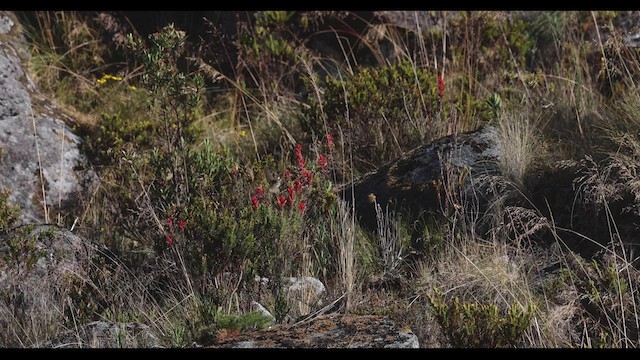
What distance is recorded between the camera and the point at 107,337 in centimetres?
449

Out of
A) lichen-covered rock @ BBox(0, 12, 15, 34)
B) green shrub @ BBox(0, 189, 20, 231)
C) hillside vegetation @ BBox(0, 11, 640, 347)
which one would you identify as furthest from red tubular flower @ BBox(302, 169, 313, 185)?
lichen-covered rock @ BBox(0, 12, 15, 34)

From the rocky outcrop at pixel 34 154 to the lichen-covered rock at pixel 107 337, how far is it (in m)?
2.24

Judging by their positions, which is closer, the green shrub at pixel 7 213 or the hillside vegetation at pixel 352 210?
the hillside vegetation at pixel 352 210

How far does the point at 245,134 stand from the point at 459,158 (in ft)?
7.93

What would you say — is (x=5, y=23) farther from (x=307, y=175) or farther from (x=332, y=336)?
(x=332, y=336)

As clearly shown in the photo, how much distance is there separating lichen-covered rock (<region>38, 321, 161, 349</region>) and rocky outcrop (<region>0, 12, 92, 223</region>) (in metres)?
2.24

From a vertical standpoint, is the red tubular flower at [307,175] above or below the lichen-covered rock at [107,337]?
above

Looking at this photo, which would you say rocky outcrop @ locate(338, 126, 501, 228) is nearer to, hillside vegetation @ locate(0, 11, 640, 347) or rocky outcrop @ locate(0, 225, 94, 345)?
hillside vegetation @ locate(0, 11, 640, 347)

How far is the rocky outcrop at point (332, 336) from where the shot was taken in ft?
13.8

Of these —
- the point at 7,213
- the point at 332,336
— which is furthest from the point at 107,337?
the point at 7,213

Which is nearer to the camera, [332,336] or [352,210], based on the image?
[332,336]

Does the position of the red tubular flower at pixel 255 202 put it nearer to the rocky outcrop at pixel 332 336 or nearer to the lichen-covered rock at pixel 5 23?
the rocky outcrop at pixel 332 336

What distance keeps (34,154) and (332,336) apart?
11.9 feet

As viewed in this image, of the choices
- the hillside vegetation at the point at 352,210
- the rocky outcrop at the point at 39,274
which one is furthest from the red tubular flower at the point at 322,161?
the rocky outcrop at the point at 39,274
